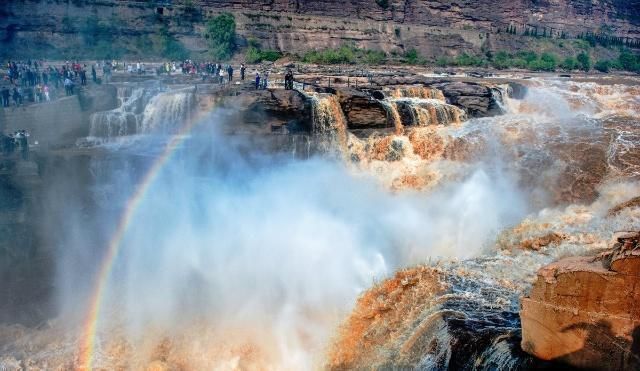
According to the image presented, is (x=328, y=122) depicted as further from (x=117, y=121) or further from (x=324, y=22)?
(x=324, y=22)

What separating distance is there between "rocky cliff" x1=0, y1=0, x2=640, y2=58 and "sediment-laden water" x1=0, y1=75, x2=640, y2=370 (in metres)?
18.9

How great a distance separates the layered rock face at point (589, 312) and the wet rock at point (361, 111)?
13398mm

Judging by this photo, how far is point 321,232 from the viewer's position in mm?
12281

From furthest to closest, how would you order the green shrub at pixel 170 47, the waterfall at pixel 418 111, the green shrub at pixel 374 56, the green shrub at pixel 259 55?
the green shrub at pixel 374 56
the green shrub at pixel 259 55
the green shrub at pixel 170 47
the waterfall at pixel 418 111

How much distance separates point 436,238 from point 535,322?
7190 mm

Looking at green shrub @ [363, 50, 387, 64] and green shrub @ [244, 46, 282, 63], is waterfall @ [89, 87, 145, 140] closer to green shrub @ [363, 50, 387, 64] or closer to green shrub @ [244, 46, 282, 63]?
green shrub @ [244, 46, 282, 63]

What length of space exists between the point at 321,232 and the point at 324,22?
1322 inches

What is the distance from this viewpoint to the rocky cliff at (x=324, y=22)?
3309cm

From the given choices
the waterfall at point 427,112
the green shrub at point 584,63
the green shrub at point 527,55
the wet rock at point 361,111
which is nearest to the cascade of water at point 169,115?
the wet rock at point 361,111

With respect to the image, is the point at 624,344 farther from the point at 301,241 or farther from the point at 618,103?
the point at 618,103

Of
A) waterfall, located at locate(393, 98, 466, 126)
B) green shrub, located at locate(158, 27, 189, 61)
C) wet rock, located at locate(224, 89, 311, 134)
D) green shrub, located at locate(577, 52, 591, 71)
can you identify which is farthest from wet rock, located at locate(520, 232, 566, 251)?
green shrub, located at locate(577, 52, 591, 71)

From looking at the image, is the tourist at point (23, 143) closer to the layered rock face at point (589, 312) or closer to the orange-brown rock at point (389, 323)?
the orange-brown rock at point (389, 323)

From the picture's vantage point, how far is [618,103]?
21.4 m

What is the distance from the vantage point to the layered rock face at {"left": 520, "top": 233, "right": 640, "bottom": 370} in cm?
538
